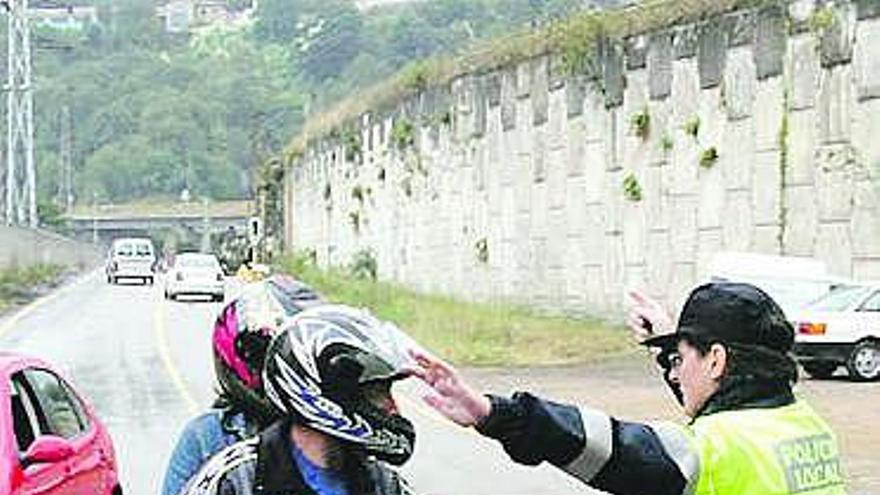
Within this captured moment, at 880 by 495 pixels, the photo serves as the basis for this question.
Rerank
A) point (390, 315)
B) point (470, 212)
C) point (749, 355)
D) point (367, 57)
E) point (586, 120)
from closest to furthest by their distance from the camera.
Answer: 1. point (749, 355)
2. point (586, 120)
3. point (390, 315)
4. point (470, 212)
5. point (367, 57)

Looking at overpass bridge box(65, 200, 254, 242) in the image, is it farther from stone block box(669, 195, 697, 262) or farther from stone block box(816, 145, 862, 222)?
stone block box(816, 145, 862, 222)

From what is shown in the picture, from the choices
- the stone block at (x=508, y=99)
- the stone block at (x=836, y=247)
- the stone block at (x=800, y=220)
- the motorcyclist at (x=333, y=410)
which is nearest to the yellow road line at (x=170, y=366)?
the stone block at (x=508, y=99)

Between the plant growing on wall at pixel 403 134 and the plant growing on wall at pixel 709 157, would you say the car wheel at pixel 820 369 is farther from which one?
the plant growing on wall at pixel 403 134

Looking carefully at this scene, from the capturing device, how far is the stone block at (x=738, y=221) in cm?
3108

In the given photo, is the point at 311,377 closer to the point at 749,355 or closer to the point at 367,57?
the point at 749,355

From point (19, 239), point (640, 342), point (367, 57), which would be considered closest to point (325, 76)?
point (367, 57)

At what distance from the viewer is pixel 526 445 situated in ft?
11.9

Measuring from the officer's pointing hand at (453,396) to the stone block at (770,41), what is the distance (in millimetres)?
27208

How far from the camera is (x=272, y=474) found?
3.99 metres

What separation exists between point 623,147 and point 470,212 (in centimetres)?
921

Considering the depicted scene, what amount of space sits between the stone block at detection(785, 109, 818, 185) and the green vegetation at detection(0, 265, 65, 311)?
24.4 metres

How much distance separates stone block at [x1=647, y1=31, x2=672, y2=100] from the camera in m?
33.8

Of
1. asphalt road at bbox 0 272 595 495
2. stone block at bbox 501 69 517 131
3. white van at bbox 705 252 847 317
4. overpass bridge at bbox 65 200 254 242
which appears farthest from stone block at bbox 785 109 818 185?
overpass bridge at bbox 65 200 254 242

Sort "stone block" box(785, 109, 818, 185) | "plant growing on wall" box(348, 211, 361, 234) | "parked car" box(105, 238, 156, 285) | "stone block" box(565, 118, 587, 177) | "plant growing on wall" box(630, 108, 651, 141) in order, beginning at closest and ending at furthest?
1. "stone block" box(785, 109, 818, 185)
2. "plant growing on wall" box(630, 108, 651, 141)
3. "stone block" box(565, 118, 587, 177)
4. "plant growing on wall" box(348, 211, 361, 234)
5. "parked car" box(105, 238, 156, 285)
